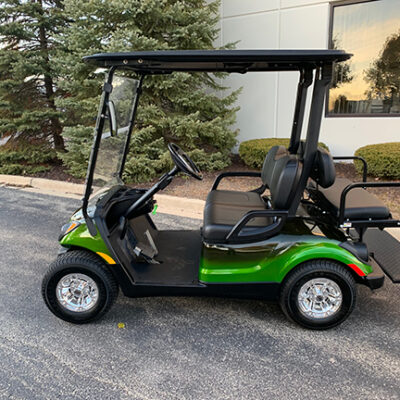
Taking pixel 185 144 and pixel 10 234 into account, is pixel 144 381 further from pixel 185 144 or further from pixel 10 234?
pixel 185 144

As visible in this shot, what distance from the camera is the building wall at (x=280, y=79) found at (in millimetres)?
6336

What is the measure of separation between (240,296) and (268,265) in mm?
289

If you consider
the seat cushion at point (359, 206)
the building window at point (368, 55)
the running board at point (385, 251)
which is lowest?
the running board at point (385, 251)

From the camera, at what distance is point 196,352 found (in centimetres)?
221

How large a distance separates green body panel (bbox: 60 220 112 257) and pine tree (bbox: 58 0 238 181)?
3468 millimetres

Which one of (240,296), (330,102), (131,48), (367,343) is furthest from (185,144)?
(367,343)

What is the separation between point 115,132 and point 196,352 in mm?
1568

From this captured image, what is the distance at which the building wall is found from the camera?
634 centimetres

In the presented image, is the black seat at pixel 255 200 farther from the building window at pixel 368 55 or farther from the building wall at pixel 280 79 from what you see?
the building window at pixel 368 55

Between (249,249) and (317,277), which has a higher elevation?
(249,249)

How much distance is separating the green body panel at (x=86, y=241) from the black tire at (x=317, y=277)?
1.21 metres

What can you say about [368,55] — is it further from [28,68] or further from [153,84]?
[28,68]

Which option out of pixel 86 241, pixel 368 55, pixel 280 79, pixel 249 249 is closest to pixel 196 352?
pixel 249 249

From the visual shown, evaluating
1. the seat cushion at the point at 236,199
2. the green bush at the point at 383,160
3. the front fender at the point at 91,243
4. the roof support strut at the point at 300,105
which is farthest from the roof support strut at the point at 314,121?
the green bush at the point at 383,160
